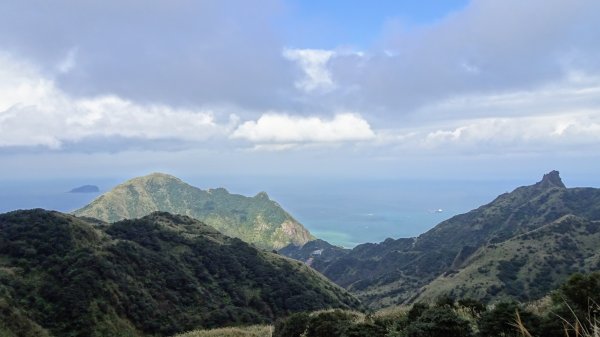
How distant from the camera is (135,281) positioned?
2849 inches

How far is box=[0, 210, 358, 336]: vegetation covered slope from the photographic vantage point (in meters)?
55.9

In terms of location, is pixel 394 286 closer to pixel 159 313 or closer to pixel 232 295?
pixel 232 295

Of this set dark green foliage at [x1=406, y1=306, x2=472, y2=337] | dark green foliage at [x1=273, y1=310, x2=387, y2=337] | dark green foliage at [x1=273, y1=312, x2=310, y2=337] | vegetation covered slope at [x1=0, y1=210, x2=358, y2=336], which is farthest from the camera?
vegetation covered slope at [x1=0, y1=210, x2=358, y2=336]

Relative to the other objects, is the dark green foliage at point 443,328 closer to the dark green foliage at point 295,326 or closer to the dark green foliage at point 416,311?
the dark green foliage at point 416,311

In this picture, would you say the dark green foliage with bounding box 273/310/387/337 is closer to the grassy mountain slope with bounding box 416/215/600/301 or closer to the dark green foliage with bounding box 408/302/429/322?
the dark green foliage with bounding box 408/302/429/322

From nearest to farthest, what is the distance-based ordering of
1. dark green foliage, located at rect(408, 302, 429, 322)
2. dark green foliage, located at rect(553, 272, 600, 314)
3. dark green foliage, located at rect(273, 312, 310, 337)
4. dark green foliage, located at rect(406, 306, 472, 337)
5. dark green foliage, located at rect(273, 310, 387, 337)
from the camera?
dark green foliage, located at rect(406, 306, 472, 337) → dark green foliage, located at rect(553, 272, 600, 314) → dark green foliage, located at rect(273, 310, 387, 337) → dark green foliage, located at rect(408, 302, 429, 322) → dark green foliage, located at rect(273, 312, 310, 337)

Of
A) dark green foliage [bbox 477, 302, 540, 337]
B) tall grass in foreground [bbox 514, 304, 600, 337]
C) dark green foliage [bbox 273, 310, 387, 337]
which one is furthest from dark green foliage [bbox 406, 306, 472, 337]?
tall grass in foreground [bbox 514, 304, 600, 337]

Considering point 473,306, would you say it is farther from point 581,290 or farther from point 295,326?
point 295,326

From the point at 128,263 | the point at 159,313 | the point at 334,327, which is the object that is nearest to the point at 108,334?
the point at 159,313

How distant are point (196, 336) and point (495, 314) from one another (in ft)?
71.4

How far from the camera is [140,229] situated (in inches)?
3996

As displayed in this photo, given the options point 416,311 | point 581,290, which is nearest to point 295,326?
point 416,311

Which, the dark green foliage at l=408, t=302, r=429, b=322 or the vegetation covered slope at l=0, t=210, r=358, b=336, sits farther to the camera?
the vegetation covered slope at l=0, t=210, r=358, b=336

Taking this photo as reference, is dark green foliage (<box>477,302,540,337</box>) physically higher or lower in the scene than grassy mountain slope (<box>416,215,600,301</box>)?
higher
